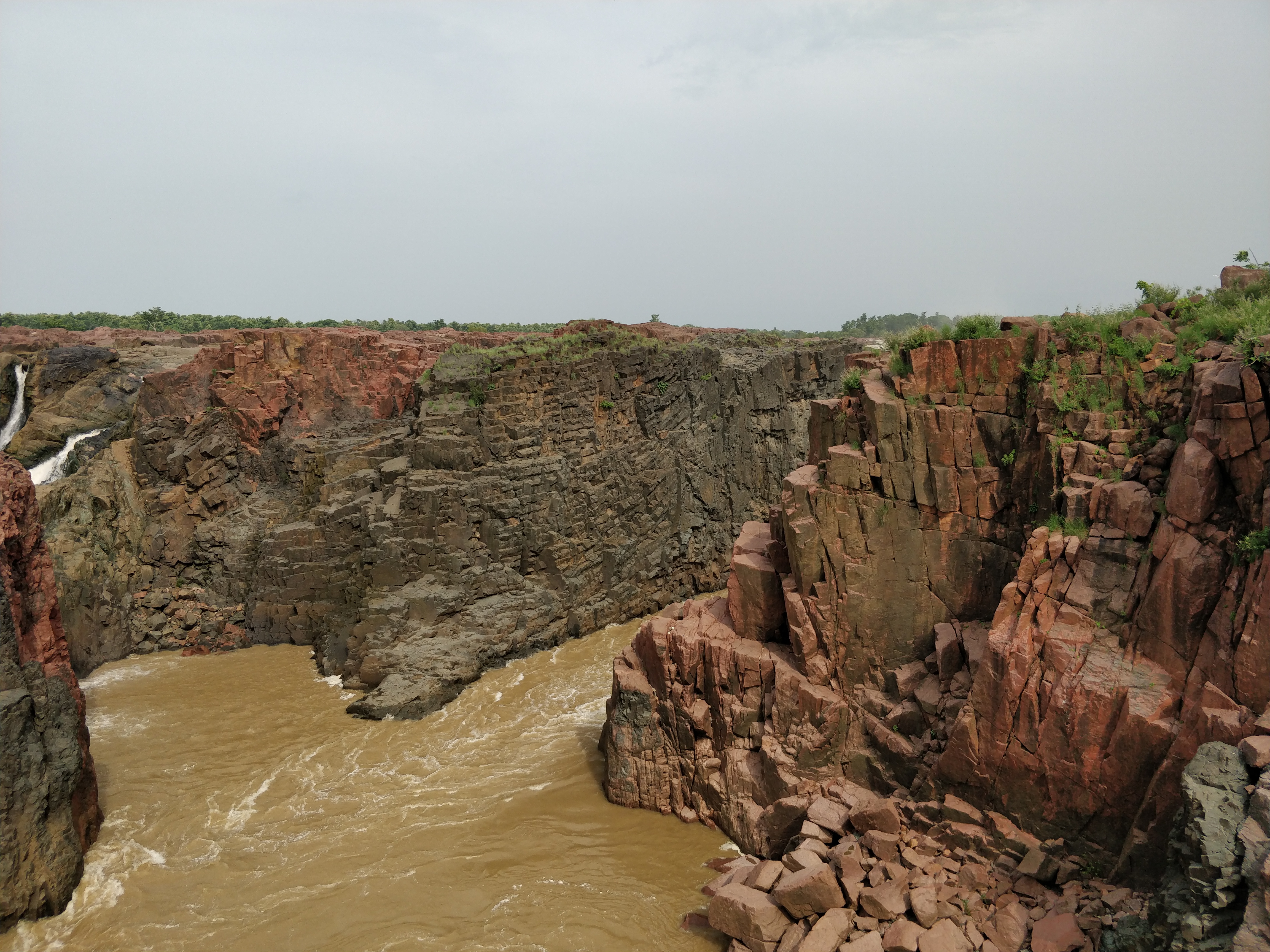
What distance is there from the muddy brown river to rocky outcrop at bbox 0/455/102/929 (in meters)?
0.54

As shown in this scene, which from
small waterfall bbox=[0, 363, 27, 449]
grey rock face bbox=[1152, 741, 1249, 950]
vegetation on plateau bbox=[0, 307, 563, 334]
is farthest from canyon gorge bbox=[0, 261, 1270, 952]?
vegetation on plateau bbox=[0, 307, 563, 334]

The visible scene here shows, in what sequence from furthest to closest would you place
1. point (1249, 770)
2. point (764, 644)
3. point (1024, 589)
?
point (764, 644) < point (1024, 589) < point (1249, 770)

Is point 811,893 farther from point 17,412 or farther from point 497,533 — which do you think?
Answer: point 17,412

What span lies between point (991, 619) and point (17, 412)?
3183 cm

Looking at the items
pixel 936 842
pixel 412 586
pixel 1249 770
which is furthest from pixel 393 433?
pixel 1249 770

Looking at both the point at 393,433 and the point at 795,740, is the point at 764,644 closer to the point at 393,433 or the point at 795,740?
the point at 795,740

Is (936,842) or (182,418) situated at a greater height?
(182,418)

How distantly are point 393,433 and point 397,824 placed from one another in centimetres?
1369

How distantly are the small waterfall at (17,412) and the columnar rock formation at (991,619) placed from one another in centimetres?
2458

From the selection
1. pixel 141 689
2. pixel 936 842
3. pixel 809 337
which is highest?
pixel 809 337

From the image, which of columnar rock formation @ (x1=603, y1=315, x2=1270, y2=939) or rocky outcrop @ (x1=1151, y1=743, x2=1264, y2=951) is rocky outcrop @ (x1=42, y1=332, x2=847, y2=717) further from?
rocky outcrop @ (x1=1151, y1=743, x2=1264, y2=951)

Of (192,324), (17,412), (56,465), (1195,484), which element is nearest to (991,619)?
(1195,484)

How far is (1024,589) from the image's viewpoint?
866 centimetres

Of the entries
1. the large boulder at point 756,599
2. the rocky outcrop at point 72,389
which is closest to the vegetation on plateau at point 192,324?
the rocky outcrop at point 72,389
